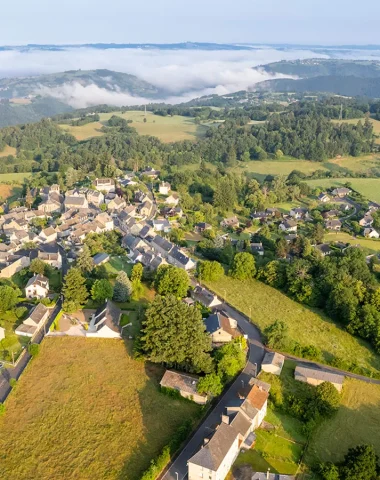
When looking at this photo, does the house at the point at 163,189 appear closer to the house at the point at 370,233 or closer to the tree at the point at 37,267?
the house at the point at 370,233

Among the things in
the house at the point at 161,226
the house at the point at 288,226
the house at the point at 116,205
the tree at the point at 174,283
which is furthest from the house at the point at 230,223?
the tree at the point at 174,283

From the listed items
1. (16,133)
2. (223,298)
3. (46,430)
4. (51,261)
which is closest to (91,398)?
(46,430)

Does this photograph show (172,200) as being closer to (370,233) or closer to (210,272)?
(210,272)

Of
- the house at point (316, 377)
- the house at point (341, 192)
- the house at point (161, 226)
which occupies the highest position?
the house at point (316, 377)

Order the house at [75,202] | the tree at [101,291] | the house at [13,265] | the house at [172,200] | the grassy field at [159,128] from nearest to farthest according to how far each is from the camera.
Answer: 1. the tree at [101,291]
2. the house at [13,265]
3. the house at [75,202]
4. the house at [172,200]
5. the grassy field at [159,128]

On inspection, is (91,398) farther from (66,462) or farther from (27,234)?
(27,234)

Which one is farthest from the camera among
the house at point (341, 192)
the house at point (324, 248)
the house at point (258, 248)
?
the house at point (341, 192)

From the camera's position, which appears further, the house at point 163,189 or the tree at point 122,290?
the house at point 163,189
